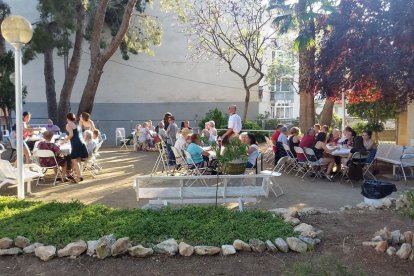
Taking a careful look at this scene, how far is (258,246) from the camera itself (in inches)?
188

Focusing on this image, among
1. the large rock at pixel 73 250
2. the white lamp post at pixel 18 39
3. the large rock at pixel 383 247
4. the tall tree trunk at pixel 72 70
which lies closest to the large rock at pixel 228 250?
the large rock at pixel 73 250

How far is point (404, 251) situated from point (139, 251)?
8.85 feet

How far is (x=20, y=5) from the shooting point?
1030 inches

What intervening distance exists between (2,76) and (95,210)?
12.5 m

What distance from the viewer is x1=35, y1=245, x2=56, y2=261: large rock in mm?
4598

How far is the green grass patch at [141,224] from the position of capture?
4.98 meters

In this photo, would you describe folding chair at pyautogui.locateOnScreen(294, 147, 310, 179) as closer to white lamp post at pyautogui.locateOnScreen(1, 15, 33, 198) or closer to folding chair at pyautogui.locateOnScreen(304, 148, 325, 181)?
folding chair at pyautogui.locateOnScreen(304, 148, 325, 181)

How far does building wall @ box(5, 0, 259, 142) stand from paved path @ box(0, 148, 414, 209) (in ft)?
54.1

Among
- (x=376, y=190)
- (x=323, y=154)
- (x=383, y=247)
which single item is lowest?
(x=383, y=247)

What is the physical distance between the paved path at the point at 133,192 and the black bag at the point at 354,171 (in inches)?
12.9

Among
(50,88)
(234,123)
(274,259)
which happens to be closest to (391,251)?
(274,259)

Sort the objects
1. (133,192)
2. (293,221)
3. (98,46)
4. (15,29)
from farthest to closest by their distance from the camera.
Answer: (98,46) < (133,192) < (15,29) < (293,221)

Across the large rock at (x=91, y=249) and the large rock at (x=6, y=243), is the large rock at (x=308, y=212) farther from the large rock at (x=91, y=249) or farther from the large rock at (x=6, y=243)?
the large rock at (x=6, y=243)

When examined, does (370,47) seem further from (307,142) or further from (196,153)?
(307,142)
